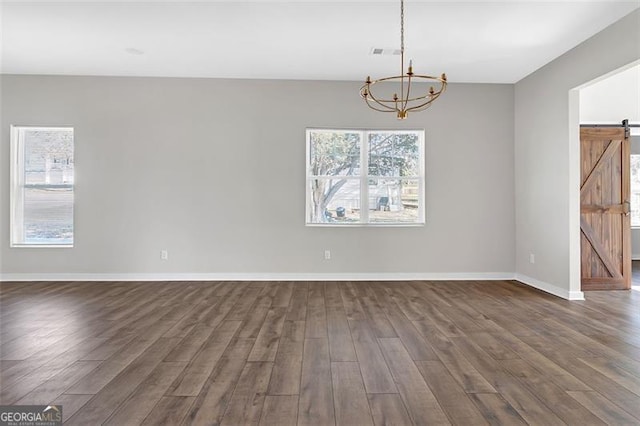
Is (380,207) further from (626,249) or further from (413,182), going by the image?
(626,249)

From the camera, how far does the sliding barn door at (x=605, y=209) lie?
15.8 ft

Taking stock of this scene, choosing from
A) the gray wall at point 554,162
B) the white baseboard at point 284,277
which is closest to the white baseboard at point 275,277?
the white baseboard at point 284,277

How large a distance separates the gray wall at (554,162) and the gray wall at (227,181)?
17.9 inches

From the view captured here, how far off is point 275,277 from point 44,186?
12.3ft

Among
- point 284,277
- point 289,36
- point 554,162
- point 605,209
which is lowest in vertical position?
point 284,277

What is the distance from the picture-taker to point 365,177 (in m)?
5.52

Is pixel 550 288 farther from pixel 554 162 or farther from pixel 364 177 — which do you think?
pixel 364 177

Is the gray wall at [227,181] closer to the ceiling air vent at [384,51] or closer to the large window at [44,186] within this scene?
the large window at [44,186]

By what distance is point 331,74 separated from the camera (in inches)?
202

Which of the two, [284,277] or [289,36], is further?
[284,277]

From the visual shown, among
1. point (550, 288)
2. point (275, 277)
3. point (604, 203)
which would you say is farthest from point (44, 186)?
point (604, 203)

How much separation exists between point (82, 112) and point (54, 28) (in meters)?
1.70

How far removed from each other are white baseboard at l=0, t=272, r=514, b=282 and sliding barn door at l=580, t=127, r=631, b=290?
1088 mm

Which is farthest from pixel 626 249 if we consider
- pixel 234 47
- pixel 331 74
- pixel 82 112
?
pixel 82 112
